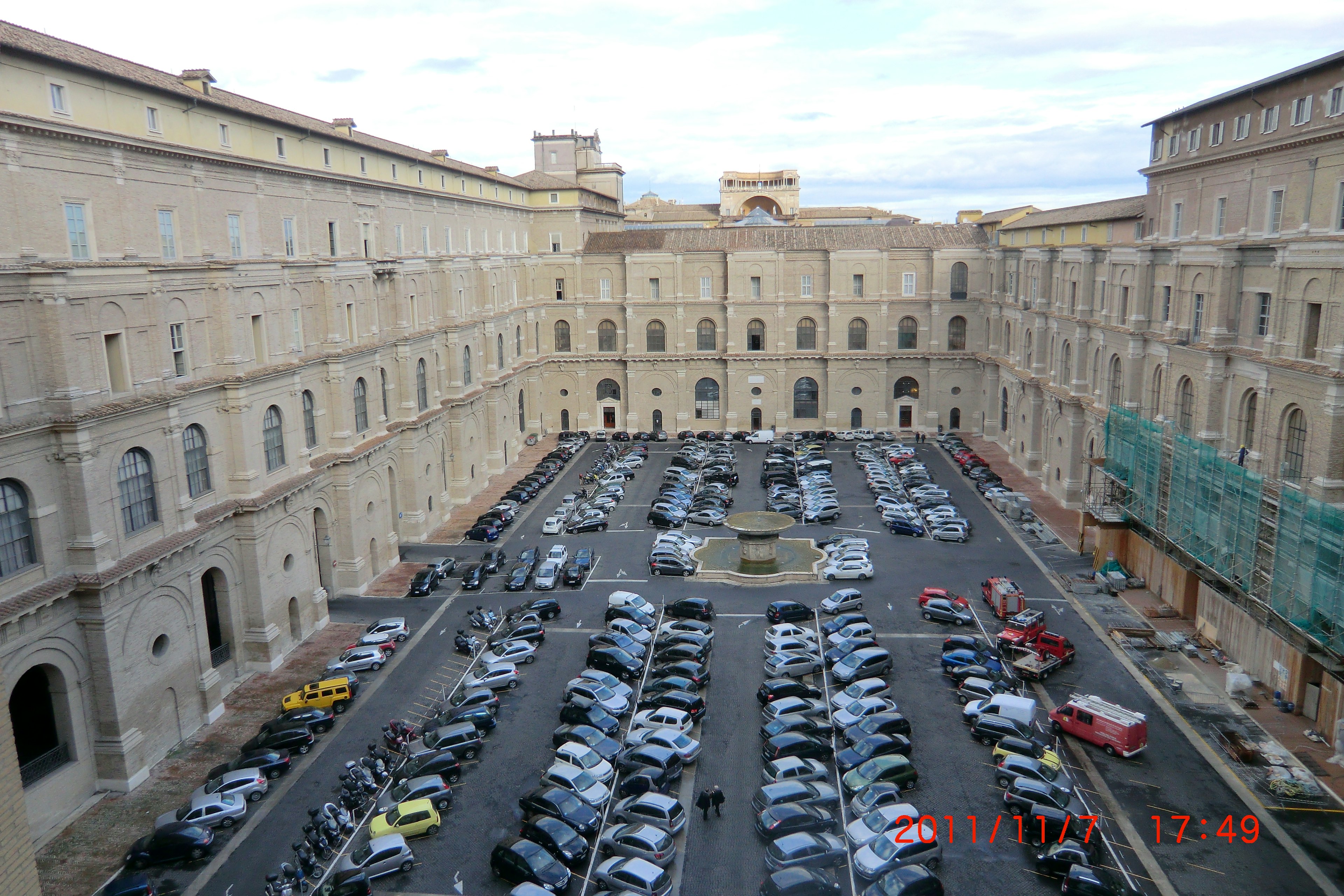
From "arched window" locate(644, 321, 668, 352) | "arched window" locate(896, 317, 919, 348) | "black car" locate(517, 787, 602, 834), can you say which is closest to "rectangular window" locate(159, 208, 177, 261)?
"black car" locate(517, 787, 602, 834)

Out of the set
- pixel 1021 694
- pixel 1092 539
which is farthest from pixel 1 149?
pixel 1092 539

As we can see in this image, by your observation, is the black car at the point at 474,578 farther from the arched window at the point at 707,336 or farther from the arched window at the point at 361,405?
the arched window at the point at 707,336

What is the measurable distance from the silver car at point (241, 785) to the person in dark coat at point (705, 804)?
14.1 metres

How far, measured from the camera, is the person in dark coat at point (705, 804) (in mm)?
27891

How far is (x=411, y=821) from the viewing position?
27406mm

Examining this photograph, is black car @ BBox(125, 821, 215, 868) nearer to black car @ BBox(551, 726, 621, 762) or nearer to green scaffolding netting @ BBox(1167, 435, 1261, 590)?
black car @ BBox(551, 726, 621, 762)

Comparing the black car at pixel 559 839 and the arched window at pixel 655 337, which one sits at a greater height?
the arched window at pixel 655 337

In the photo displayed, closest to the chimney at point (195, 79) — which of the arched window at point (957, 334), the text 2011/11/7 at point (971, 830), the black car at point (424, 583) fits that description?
the black car at point (424, 583)

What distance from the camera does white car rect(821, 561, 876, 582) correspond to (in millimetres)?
47625

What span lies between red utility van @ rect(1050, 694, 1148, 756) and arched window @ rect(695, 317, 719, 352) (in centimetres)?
5454

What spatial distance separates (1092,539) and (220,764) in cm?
4461

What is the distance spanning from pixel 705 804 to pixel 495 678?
11945mm

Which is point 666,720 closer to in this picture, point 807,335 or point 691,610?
point 691,610

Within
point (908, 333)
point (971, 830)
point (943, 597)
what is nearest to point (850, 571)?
point (943, 597)
